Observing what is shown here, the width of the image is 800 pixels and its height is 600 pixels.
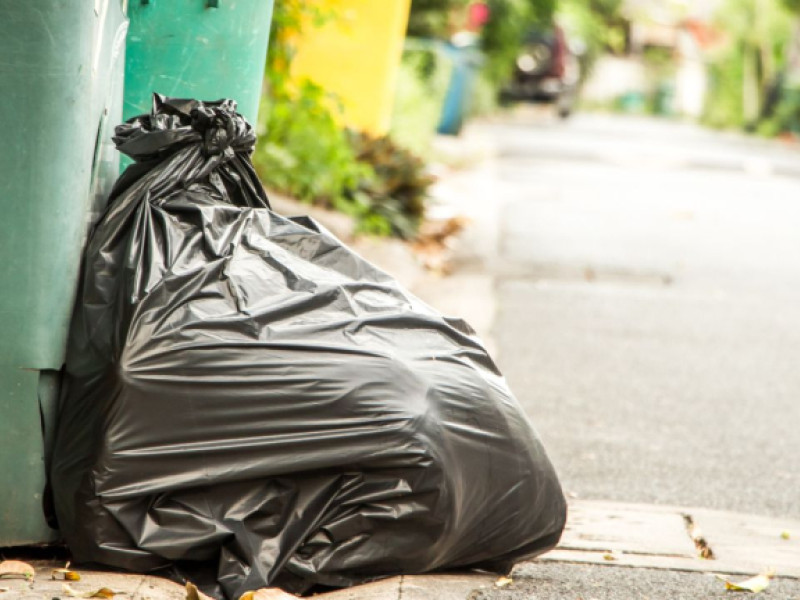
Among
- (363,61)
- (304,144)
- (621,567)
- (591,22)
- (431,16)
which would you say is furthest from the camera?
(591,22)

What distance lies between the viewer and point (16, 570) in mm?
2496

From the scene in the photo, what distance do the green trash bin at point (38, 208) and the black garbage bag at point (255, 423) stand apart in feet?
0.19

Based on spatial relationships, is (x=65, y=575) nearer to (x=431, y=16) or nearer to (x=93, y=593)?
(x=93, y=593)

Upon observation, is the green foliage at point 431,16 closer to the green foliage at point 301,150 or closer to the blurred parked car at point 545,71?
the green foliage at point 301,150

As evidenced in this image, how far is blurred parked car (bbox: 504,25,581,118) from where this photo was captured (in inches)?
1142

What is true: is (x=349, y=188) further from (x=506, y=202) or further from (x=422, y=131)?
(x=422, y=131)

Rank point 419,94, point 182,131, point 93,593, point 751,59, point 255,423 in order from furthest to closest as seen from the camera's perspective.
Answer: point 751,59 < point 419,94 < point 182,131 < point 255,423 < point 93,593

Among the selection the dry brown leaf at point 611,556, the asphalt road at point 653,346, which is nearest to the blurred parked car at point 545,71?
the asphalt road at point 653,346

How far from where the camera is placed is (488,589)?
2648 mm

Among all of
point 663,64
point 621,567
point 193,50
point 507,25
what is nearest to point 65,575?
point 621,567

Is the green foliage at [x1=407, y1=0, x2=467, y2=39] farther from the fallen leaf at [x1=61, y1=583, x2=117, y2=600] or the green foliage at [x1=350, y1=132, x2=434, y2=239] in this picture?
the fallen leaf at [x1=61, y1=583, x2=117, y2=600]

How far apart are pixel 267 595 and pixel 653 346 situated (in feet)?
12.8

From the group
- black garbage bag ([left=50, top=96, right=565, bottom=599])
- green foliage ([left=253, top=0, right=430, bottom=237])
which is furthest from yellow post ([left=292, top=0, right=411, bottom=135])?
black garbage bag ([left=50, top=96, right=565, bottom=599])

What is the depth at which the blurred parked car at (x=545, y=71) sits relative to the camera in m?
29.0
